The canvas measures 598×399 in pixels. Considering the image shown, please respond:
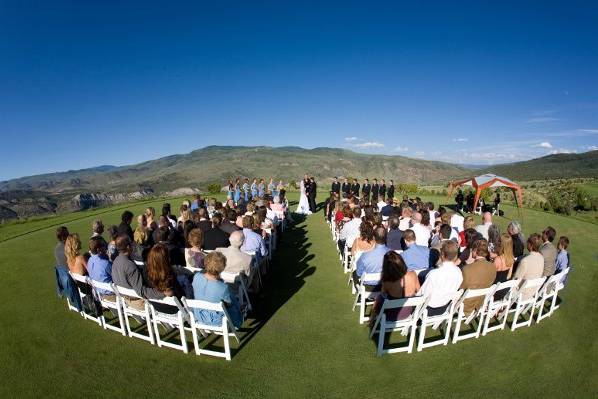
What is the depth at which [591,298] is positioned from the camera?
21.0 ft

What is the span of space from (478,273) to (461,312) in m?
0.65

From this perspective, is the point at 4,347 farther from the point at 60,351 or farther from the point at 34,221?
the point at 34,221

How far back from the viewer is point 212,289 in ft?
13.9

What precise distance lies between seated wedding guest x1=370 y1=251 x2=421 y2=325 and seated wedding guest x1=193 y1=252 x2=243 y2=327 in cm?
229

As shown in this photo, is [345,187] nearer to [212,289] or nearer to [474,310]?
[474,310]

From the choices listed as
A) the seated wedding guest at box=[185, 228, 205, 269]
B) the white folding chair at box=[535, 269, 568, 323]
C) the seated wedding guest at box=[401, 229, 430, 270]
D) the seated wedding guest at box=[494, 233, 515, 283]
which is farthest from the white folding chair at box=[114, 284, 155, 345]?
the white folding chair at box=[535, 269, 568, 323]

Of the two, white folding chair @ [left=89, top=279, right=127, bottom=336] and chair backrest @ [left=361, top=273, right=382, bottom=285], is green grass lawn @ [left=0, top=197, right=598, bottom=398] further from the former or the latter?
chair backrest @ [left=361, top=273, right=382, bottom=285]

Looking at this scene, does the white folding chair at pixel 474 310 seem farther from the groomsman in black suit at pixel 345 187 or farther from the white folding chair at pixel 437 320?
the groomsman in black suit at pixel 345 187

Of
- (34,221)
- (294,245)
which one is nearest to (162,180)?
(34,221)

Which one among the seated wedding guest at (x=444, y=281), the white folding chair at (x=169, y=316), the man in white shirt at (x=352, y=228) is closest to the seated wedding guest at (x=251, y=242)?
the man in white shirt at (x=352, y=228)

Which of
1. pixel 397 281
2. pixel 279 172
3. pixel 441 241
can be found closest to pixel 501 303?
pixel 441 241

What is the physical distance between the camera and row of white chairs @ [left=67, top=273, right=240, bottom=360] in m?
4.16

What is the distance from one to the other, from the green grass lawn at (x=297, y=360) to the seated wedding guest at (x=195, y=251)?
1430mm

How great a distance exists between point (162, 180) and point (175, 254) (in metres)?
145
